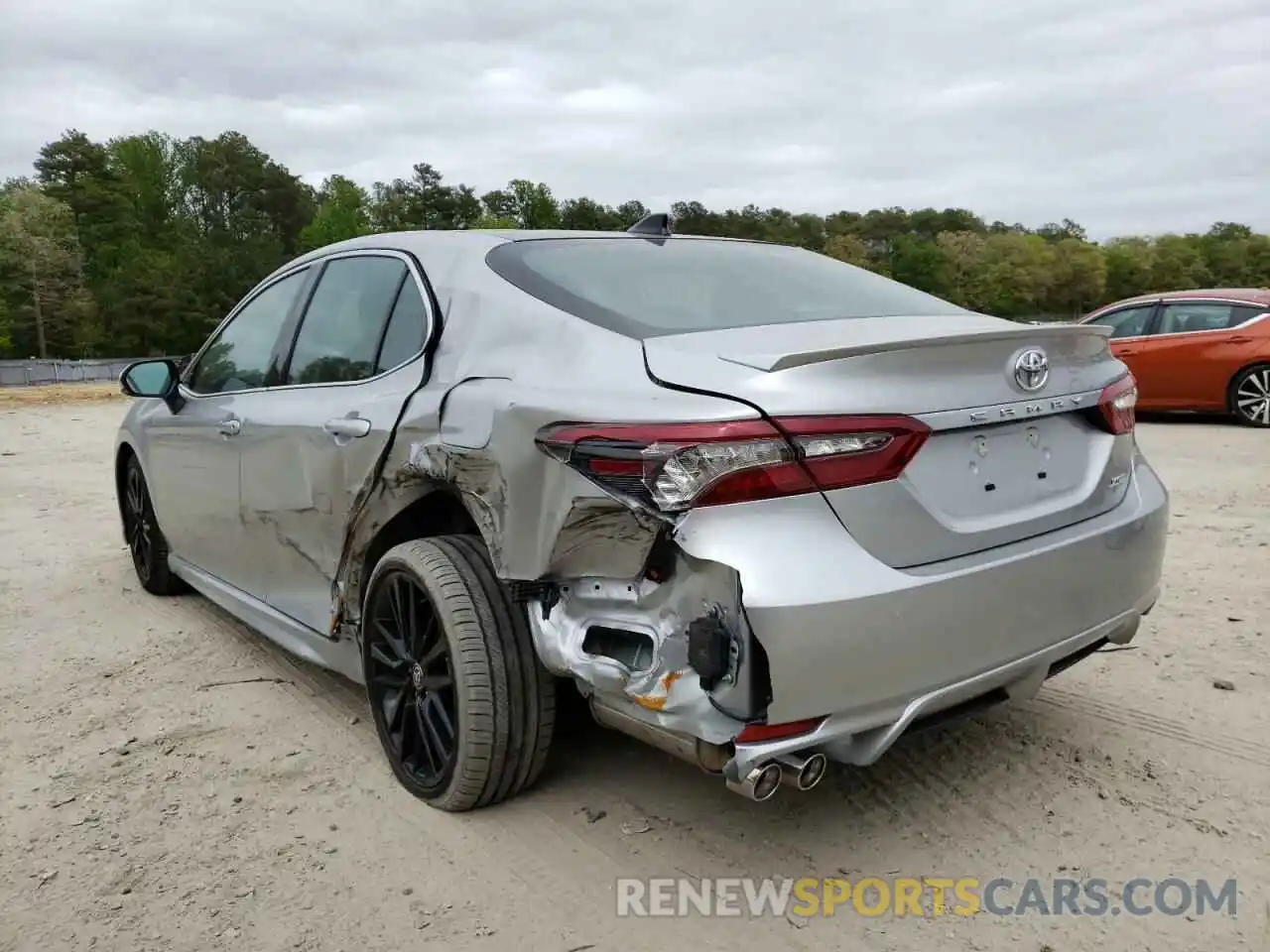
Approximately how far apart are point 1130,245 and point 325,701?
10306cm

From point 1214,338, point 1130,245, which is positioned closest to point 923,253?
point 1130,245

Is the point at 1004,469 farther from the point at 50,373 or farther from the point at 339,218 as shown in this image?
the point at 339,218

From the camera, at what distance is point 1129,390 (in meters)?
2.82

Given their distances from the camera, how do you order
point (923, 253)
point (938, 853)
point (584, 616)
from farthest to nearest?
point (923, 253)
point (938, 853)
point (584, 616)

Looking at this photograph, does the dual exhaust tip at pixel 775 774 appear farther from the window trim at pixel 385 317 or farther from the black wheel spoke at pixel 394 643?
the window trim at pixel 385 317

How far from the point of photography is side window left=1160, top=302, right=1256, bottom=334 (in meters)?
10.9

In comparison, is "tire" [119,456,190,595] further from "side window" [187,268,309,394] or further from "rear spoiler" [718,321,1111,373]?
"rear spoiler" [718,321,1111,373]

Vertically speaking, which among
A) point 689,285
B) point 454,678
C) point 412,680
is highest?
point 689,285

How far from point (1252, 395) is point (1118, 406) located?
9.47 m

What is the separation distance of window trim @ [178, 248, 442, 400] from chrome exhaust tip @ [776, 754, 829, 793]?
5.06ft

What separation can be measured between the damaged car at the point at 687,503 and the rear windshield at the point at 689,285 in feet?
0.05

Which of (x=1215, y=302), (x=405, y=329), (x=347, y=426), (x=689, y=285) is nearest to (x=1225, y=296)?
(x=1215, y=302)

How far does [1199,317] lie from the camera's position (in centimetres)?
1112

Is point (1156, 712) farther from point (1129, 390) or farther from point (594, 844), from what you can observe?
point (594, 844)
